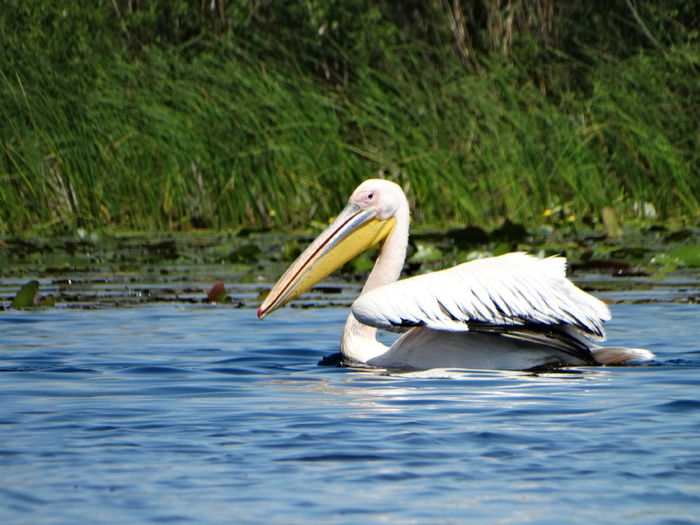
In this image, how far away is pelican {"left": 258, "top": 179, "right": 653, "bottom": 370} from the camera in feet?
16.2

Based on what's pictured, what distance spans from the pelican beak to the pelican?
381 millimetres

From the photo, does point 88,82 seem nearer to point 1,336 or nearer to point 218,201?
point 218,201

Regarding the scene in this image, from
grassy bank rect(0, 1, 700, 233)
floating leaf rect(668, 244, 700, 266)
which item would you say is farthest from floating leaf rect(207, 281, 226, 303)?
grassy bank rect(0, 1, 700, 233)

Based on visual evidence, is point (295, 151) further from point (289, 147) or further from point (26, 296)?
point (26, 296)

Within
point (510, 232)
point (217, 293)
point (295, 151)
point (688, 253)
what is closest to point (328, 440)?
point (217, 293)

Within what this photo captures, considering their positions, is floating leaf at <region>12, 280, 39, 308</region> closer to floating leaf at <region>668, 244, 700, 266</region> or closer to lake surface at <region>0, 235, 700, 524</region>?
lake surface at <region>0, 235, 700, 524</region>

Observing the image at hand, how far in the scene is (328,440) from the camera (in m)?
3.68

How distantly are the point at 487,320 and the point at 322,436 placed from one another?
1.36 metres

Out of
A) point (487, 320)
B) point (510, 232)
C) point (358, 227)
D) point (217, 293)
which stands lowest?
point (510, 232)

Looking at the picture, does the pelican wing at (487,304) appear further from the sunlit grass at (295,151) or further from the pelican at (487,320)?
the sunlit grass at (295,151)

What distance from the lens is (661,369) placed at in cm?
503

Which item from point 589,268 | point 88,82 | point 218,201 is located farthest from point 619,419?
point 88,82

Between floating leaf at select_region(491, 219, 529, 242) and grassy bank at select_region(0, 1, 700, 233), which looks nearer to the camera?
floating leaf at select_region(491, 219, 529, 242)

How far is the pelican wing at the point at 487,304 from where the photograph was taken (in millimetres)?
4918
